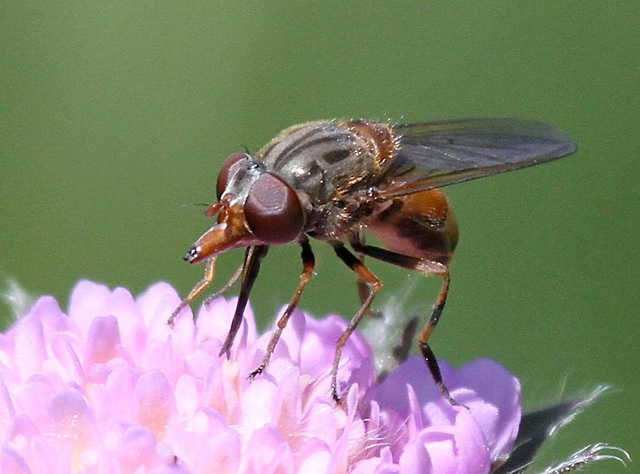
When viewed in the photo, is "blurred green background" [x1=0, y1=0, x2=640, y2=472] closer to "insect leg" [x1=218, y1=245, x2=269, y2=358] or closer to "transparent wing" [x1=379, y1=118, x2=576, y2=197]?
"transparent wing" [x1=379, y1=118, x2=576, y2=197]

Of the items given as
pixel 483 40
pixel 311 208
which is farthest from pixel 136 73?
pixel 311 208

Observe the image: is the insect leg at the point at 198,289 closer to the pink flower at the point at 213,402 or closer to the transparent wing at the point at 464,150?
the pink flower at the point at 213,402

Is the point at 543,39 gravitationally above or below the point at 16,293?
above

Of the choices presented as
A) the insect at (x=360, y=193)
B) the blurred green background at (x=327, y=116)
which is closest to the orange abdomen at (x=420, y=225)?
the insect at (x=360, y=193)

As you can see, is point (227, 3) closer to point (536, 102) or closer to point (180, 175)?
point (180, 175)

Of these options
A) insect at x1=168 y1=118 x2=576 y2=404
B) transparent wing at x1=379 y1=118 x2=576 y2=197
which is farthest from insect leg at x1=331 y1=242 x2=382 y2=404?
transparent wing at x1=379 y1=118 x2=576 y2=197

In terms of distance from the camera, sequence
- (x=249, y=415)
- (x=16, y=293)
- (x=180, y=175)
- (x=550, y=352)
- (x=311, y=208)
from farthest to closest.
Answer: (x=180, y=175) → (x=550, y=352) → (x=16, y=293) → (x=311, y=208) → (x=249, y=415)

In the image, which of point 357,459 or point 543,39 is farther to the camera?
point 543,39
